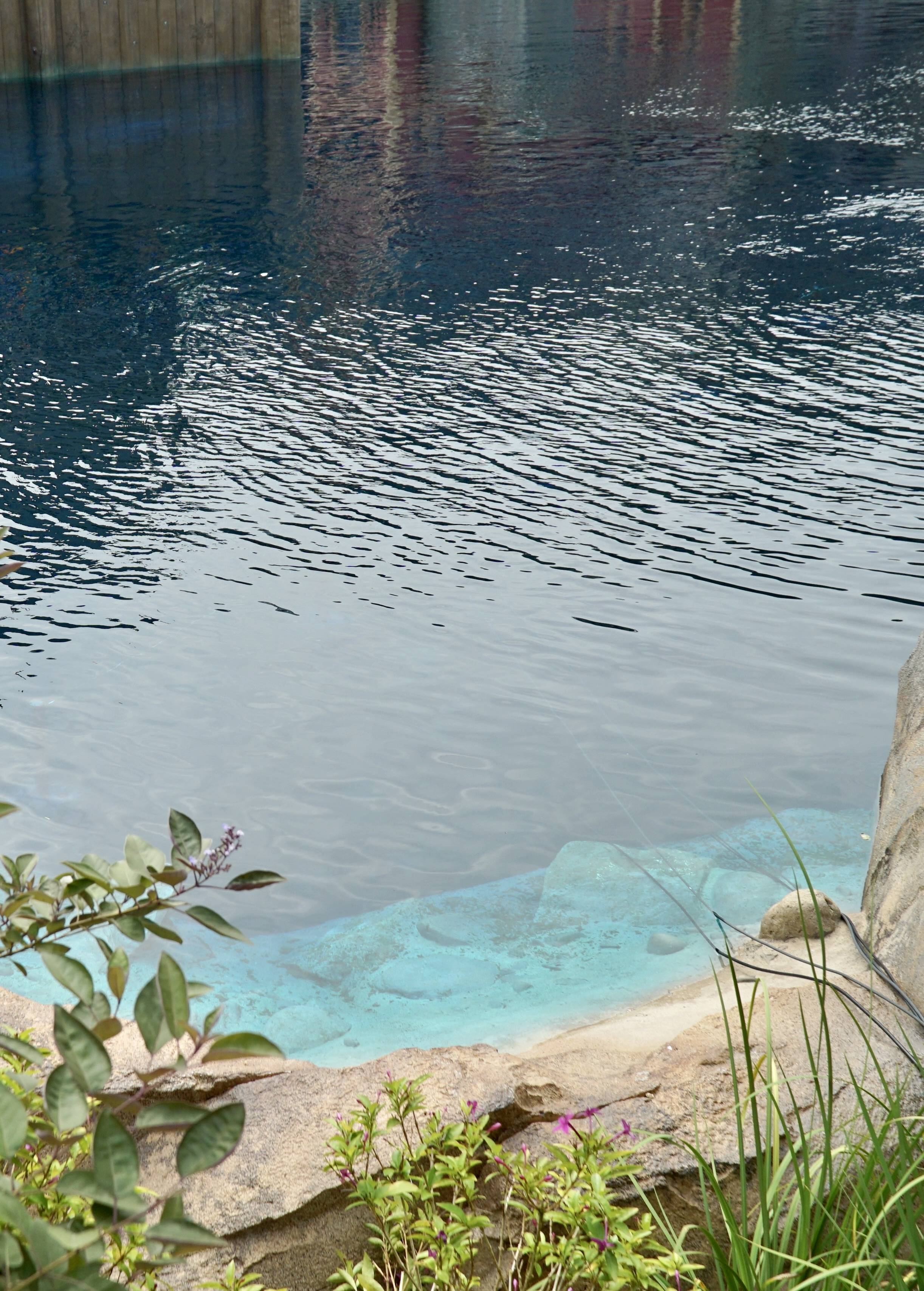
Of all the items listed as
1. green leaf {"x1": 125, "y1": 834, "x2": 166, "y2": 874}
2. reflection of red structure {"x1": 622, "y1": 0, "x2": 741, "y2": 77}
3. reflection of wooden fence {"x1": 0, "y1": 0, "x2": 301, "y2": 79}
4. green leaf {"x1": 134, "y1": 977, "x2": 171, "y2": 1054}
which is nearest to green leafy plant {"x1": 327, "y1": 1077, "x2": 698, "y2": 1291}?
green leaf {"x1": 125, "y1": 834, "x2": 166, "y2": 874}

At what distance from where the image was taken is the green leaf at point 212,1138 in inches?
29.2

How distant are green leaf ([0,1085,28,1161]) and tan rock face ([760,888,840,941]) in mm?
2058

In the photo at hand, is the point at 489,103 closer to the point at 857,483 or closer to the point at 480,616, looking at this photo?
the point at 857,483

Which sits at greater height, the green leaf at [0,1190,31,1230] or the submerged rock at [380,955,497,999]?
the green leaf at [0,1190,31,1230]

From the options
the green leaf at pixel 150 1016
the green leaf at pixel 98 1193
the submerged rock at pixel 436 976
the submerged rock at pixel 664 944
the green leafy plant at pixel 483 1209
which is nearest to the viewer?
the green leaf at pixel 98 1193

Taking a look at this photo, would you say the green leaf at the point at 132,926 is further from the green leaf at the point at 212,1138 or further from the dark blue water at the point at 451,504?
the dark blue water at the point at 451,504

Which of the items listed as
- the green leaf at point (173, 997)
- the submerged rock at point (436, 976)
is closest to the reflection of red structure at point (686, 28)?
the submerged rock at point (436, 976)

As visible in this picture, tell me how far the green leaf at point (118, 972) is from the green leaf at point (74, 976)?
17 mm

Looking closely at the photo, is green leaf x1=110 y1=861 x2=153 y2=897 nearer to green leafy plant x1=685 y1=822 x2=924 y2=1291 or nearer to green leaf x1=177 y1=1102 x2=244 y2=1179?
green leaf x1=177 y1=1102 x2=244 y2=1179

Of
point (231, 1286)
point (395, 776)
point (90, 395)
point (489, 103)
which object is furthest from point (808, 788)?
point (489, 103)

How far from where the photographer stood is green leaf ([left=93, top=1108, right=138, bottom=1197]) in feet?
2.34

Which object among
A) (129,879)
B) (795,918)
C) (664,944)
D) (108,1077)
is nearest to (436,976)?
(664,944)

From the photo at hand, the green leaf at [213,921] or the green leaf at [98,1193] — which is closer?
the green leaf at [98,1193]

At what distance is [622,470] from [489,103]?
416 inches
